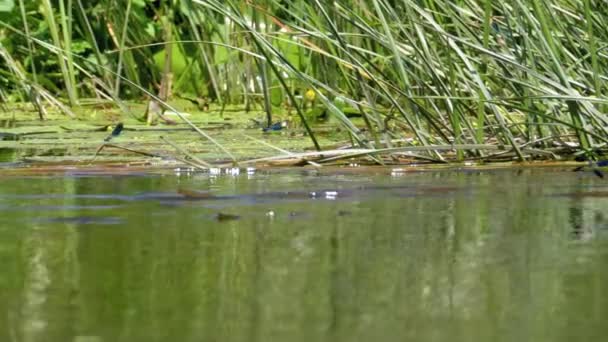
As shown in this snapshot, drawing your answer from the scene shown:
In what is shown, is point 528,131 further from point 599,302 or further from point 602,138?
point 599,302

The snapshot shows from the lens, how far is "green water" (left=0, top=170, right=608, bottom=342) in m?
1.84

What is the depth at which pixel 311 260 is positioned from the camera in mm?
2361

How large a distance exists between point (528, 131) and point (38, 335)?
2395 mm

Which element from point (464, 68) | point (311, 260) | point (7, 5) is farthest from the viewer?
point (7, 5)

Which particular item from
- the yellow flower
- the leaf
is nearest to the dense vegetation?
the yellow flower

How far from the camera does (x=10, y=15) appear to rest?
7.78m

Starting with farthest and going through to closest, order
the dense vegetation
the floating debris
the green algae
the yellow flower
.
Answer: the yellow flower
the green algae
the dense vegetation
the floating debris

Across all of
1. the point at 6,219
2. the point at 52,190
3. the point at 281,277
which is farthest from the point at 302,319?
the point at 52,190

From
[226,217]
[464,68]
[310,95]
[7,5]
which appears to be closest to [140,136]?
[310,95]

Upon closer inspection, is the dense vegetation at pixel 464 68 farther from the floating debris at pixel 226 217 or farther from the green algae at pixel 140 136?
the floating debris at pixel 226 217

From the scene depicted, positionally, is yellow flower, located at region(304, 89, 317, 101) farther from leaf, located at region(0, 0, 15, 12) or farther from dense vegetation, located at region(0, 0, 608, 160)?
leaf, located at region(0, 0, 15, 12)

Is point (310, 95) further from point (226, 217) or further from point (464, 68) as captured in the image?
point (226, 217)

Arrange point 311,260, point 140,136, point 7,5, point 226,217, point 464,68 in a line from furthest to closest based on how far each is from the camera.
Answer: point 7,5
point 140,136
point 464,68
point 226,217
point 311,260

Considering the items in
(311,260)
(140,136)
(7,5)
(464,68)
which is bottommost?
(311,260)
